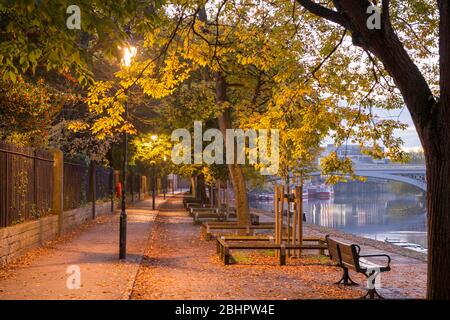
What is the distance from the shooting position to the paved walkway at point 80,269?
33.7 ft

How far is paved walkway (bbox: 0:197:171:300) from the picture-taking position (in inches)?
404

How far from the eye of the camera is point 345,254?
12.0 meters

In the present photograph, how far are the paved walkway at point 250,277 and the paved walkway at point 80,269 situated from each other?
0.38 m

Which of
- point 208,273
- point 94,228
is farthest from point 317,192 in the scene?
point 208,273

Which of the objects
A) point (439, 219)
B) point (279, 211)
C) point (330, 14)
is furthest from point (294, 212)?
point (439, 219)

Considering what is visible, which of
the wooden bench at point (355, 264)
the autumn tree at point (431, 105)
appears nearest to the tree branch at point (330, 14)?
the autumn tree at point (431, 105)

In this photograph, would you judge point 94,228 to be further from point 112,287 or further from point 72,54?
point 72,54

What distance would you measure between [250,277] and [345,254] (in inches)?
94.4

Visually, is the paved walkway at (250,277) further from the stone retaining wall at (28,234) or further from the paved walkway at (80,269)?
the stone retaining wall at (28,234)

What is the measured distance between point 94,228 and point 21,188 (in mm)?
9055

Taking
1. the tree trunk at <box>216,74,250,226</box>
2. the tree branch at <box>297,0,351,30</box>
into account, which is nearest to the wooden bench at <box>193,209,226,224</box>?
the tree trunk at <box>216,74,250,226</box>

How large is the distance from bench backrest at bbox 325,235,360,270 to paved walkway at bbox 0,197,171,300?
3856 millimetres

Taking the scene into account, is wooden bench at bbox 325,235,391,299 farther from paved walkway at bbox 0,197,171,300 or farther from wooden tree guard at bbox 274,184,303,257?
wooden tree guard at bbox 274,184,303,257
